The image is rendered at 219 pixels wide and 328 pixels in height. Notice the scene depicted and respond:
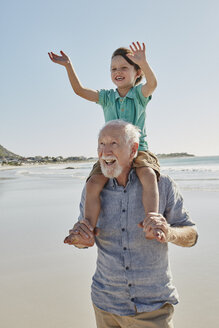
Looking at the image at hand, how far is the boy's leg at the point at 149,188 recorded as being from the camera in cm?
203

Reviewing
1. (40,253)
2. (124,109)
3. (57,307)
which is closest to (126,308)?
(124,109)

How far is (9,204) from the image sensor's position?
9266mm

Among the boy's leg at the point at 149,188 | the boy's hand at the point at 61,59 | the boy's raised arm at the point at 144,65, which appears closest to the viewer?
the boy's leg at the point at 149,188

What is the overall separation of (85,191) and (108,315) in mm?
790

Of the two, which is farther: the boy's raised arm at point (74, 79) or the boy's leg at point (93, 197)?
the boy's raised arm at point (74, 79)

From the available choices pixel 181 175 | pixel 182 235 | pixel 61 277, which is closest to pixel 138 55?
pixel 182 235

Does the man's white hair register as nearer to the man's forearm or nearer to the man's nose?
the man's nose

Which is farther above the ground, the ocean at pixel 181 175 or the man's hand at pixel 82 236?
the man's hand at pixel 82 236

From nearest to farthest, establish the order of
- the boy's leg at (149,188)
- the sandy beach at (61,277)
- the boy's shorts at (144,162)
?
1. the boy's leg at (149,188)
2. the boy's shorts at (144,162)
3. the sandy beach at (61,277)

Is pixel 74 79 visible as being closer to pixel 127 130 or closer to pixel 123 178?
pixel 127 130

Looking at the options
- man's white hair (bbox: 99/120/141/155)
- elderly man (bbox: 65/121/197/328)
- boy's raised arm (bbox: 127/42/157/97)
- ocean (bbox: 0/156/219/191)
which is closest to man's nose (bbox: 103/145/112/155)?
elderly man (bbox: 65/121/197/328)

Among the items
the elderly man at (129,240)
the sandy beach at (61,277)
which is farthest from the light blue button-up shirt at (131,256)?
the sandy beach at (61,277)

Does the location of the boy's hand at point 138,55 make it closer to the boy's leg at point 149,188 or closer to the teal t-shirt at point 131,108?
the teal t-shirt at point 131,108

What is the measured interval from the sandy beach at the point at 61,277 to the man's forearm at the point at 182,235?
1437 millimetres
